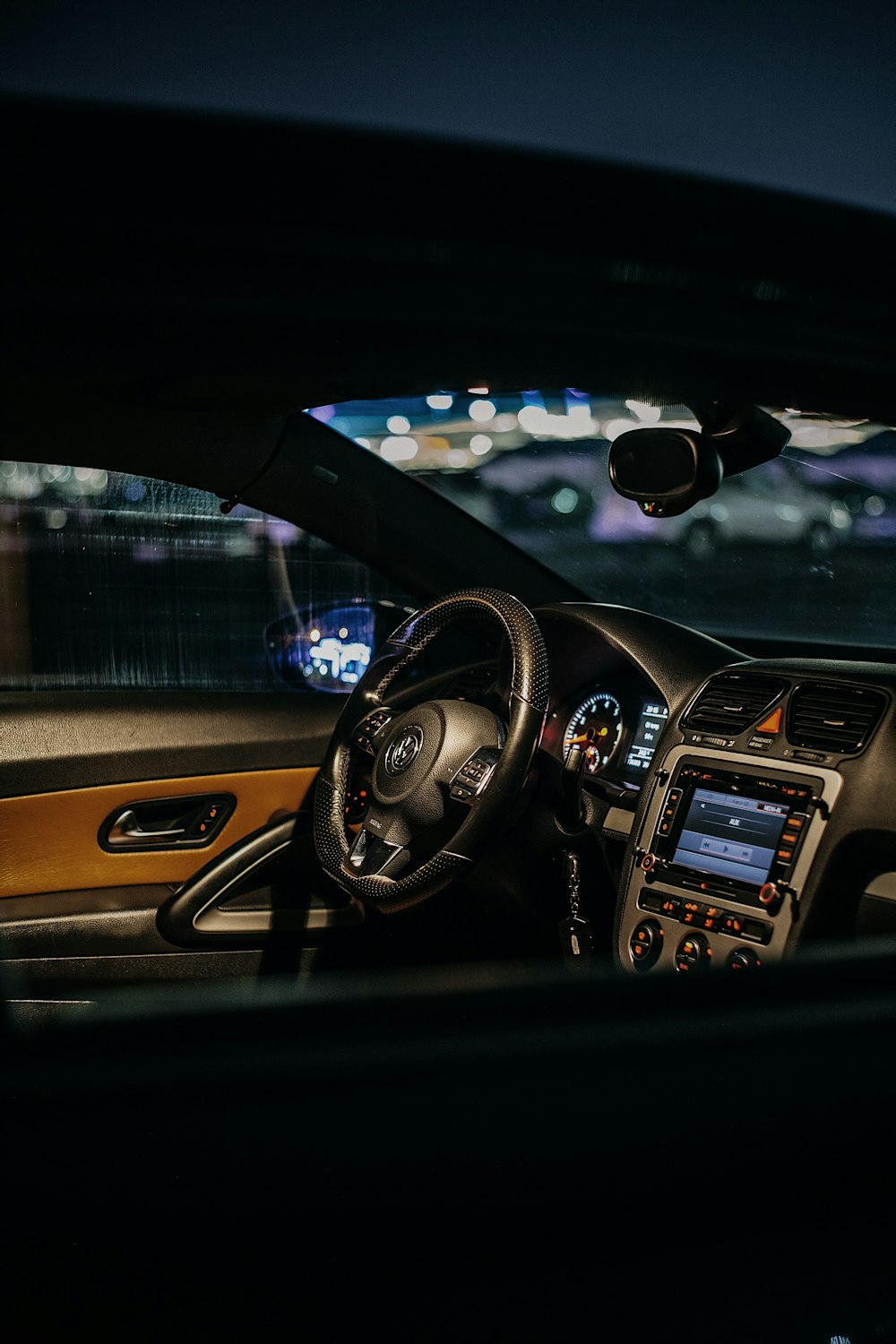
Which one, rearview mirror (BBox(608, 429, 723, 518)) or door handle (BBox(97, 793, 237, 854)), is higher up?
rearview mirror (BBox(608, 429, 723, 518))

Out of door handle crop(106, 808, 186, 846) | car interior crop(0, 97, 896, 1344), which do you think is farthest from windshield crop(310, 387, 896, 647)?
car interior crop(0, 97, 896, 1344)

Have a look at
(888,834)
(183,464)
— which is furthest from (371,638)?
Answer: (888,834)

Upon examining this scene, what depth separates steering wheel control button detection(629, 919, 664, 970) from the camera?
7.45 ft

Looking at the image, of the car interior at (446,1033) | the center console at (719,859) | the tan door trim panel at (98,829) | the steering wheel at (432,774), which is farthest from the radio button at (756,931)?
the tan door trim panel at (98,829)

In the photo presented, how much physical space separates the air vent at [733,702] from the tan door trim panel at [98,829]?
133 centimetres

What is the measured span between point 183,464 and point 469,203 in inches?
89.9

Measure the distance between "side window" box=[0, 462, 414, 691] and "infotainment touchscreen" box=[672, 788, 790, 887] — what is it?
53.0 inches

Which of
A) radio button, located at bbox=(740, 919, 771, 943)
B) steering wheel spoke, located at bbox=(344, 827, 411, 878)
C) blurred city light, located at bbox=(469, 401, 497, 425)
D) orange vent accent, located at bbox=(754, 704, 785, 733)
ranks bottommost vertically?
radio button, located at bbox=(740, 919, 771, 943)

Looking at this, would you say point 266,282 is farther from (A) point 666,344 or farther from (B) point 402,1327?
(B) point 402,1327

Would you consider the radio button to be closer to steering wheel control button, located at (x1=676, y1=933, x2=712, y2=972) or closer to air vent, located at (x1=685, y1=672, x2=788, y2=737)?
steering wheel control button, located at (x1=676, y1=933, x2=712, y2=972)

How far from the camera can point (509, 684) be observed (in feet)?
7.64

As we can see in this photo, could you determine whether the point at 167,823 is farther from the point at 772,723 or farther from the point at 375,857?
the point at 772,723

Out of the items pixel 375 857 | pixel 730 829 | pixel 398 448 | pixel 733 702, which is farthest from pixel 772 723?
pixel 398 448

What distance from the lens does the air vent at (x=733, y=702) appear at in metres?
2.34
